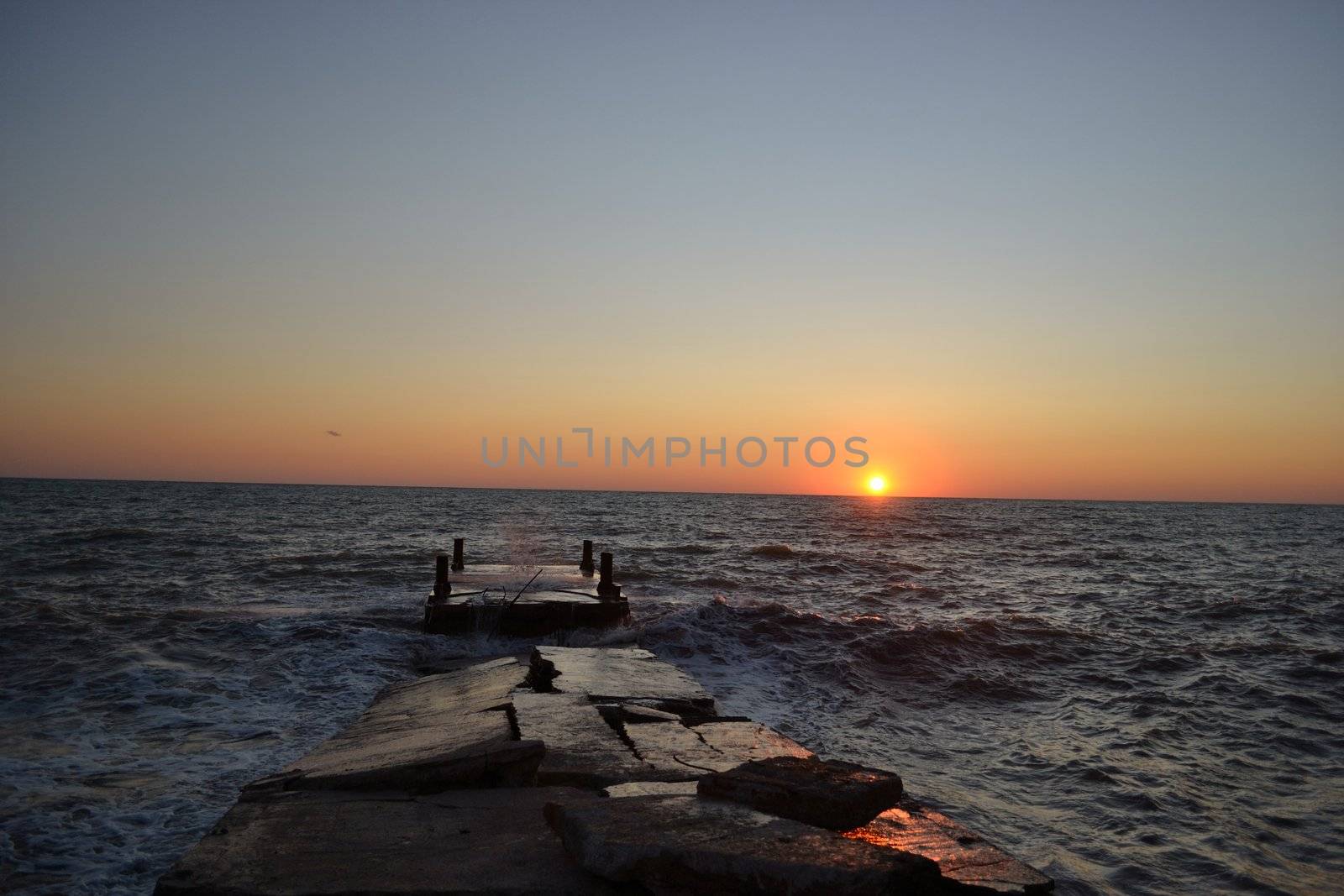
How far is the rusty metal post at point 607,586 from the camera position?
15781mm

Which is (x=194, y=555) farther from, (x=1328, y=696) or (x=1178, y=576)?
(x=1178, y=576)

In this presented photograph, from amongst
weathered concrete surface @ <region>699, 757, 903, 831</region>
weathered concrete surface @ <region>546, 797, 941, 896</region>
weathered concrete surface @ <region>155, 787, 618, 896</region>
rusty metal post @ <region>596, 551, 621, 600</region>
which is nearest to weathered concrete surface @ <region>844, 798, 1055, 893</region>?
weathered concrete surface @ <region>699, 757, 903, 831</region>

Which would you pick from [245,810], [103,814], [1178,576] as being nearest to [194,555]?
[103,814]

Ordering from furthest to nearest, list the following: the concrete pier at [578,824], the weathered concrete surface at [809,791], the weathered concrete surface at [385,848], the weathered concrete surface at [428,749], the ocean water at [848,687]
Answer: the ocean water at [848,687], the weathered concrete surface at [428,749], the weathered concrete surface at [809,791], the weathered concrete surface at [385,848], the concrete pier at [578,824]

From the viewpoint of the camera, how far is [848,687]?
12555 mm

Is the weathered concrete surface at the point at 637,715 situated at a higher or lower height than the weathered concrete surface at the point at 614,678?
higher

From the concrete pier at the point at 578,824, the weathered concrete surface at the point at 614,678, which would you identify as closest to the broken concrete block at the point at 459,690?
the weathered concrete surface at the point at 614,678

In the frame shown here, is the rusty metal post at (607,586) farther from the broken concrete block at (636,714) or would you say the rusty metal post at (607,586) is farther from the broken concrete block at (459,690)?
the broken concrete block at (636,714)

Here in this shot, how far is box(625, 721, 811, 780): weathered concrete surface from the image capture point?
5.91 meters

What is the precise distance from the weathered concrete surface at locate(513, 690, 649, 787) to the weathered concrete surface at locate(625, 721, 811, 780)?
163 mm

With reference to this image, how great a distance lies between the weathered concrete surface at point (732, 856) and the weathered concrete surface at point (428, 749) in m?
1.41

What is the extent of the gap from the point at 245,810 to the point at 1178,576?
3177 cm

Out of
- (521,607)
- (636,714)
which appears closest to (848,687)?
(521,607)

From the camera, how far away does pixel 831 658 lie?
14.6 m
